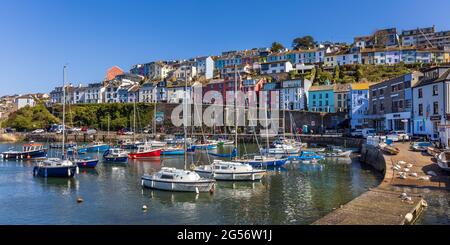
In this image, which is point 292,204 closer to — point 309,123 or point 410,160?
point 410,160

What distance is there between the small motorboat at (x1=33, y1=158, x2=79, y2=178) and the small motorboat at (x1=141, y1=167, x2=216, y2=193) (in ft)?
31.7

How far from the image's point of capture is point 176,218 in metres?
17.5

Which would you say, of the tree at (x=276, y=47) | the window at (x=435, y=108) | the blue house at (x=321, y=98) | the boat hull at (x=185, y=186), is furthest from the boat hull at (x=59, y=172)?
the tree at (x=276, y=47)

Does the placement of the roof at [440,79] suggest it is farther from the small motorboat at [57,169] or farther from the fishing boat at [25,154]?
the fishing boat at [25,154]

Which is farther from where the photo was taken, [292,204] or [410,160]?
[410,160]

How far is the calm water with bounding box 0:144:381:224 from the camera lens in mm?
17562

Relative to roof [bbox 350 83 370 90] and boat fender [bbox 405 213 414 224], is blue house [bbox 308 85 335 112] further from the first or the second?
A: boat fender [bbox 405 213 414 224]

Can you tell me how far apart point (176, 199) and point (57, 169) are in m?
14.0

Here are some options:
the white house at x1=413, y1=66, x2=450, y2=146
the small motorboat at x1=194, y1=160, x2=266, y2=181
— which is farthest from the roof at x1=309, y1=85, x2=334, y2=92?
the small motorboat at x1=194, y1=160, x2=266, y2=181

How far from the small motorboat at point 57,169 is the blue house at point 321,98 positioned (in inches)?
2176

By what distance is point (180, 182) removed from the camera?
2309cm

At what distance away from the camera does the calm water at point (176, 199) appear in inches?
691
